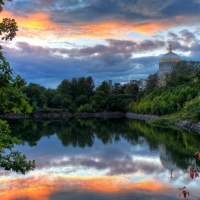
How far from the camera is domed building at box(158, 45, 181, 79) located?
82750 mm

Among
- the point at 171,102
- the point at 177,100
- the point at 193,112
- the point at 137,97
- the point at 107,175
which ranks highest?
the point at 137,97

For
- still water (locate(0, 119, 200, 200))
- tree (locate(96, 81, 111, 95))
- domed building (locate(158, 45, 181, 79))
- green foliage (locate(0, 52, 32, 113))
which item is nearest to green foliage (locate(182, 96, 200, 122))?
still water (locate(0, 119, 200, 200))

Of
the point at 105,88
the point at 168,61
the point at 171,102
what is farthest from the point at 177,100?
the point at 168,61

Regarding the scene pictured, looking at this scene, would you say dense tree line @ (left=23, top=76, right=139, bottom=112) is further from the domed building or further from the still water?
the still water

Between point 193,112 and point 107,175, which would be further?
point 193,112

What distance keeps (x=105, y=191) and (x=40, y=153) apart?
30.1 ft

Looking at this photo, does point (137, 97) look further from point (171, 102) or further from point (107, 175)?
point (107, 175)

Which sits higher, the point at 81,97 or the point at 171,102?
the point at 81,97

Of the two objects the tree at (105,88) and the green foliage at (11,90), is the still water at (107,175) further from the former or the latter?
the tree at (105,88)

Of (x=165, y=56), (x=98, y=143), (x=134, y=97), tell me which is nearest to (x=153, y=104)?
(x=134, y=97)

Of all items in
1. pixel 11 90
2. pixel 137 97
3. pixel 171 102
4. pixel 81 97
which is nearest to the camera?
pixel 11 90

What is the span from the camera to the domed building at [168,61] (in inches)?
3258

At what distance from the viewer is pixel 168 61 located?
8312 cm

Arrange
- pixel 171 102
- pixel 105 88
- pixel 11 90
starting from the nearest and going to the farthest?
1. pixel 11 90
2. pixel 171 102
3. pixel 105 88
